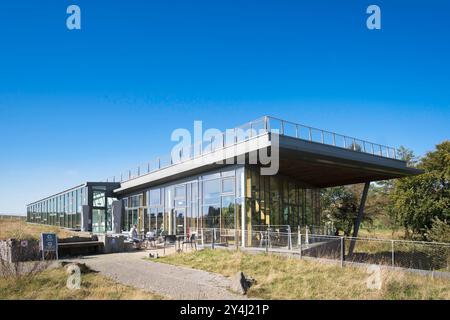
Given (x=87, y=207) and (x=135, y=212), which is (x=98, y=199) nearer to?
(x=87, y=207)

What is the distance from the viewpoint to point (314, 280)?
1152 centimetres

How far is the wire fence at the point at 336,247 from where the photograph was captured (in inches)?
607

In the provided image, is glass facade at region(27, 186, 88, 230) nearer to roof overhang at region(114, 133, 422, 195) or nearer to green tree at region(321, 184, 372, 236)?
roof overhang at region(114, 133, 422, 195)

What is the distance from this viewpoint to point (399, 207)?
3484 centimetres

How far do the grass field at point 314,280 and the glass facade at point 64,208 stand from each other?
27221 millimetres

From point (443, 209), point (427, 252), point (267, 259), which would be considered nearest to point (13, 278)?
point (267, 259)

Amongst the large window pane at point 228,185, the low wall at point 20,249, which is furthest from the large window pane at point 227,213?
the low wall at point 20,249

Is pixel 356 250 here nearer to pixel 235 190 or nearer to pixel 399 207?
pixel 235 190

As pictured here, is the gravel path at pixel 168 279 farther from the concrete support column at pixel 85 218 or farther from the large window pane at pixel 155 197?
the concrete support column at pixel 85 218

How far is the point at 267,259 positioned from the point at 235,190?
6.56 m

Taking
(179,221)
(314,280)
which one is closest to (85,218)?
(179,221)

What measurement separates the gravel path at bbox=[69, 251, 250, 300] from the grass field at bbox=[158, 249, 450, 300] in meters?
0.83

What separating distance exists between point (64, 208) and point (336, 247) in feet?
120

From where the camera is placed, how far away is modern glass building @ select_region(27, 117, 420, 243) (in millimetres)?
19719
